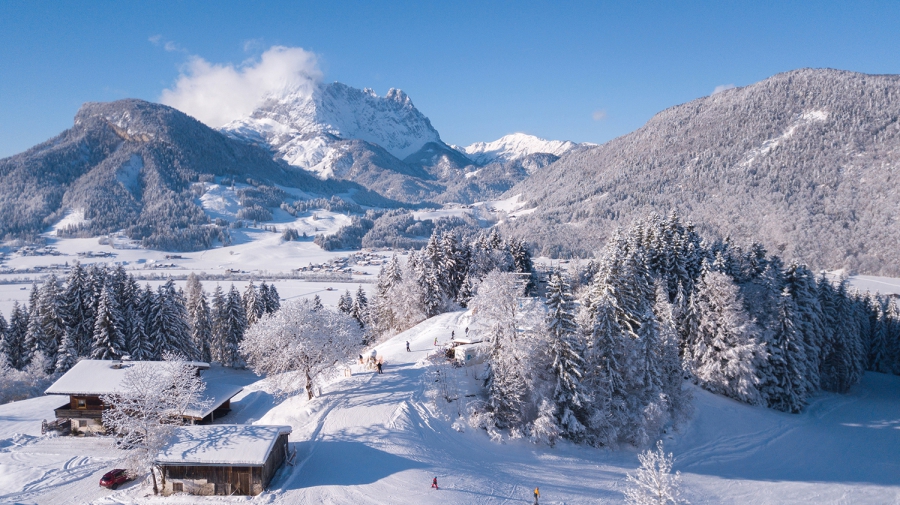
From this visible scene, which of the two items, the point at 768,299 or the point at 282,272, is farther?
the point at 282,272

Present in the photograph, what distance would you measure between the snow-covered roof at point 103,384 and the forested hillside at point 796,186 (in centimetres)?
13715

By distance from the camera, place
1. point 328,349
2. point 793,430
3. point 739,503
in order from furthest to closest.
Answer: point 793,430
point 328,349
point 739,503

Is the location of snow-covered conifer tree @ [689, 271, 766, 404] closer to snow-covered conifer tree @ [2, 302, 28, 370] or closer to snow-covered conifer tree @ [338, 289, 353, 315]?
snow-covered conifer tree @ [338, 289, 353, 315]

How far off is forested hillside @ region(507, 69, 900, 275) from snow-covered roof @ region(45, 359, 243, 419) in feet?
450

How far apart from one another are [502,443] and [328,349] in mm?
14974

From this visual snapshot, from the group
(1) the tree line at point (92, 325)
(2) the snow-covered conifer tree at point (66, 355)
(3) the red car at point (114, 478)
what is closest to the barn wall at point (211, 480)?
(3) the red car at point (114, 478)

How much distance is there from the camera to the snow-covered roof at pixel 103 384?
3431 cm

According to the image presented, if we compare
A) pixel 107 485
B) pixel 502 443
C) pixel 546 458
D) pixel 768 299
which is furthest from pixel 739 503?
pixel 107 485

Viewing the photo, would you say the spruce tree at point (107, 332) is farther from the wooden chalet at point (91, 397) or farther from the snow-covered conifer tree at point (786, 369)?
the snow-covered conifer tree at point (786, 369)

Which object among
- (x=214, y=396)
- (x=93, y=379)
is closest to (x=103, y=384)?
→ (x=93, y=379)

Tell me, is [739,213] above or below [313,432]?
above

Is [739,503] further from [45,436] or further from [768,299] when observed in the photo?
[45,436]

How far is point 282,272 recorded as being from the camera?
6442 inches

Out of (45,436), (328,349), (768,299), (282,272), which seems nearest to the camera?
(45,436)
